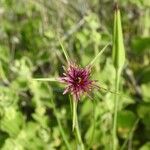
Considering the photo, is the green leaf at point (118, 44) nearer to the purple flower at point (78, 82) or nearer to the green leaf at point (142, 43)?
the purple flower at point (78, 82)

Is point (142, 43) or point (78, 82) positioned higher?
point (142, 43)

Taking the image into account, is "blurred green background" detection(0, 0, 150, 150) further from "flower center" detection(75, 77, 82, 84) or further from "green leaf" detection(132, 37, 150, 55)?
"flower center" detection(75, 77, 82, 84)

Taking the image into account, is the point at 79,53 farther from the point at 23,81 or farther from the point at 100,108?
the point at 100,108

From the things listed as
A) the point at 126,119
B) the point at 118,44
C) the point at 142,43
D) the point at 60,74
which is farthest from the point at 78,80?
the point at 60,74

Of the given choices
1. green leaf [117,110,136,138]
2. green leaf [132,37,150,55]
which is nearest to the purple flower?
green leaf [117,110,136,138]

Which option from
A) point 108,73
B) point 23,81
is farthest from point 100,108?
point 23,81

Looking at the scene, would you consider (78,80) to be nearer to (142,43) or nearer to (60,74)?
(142,43)

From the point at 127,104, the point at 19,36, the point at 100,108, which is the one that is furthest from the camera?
the point at 19,36
